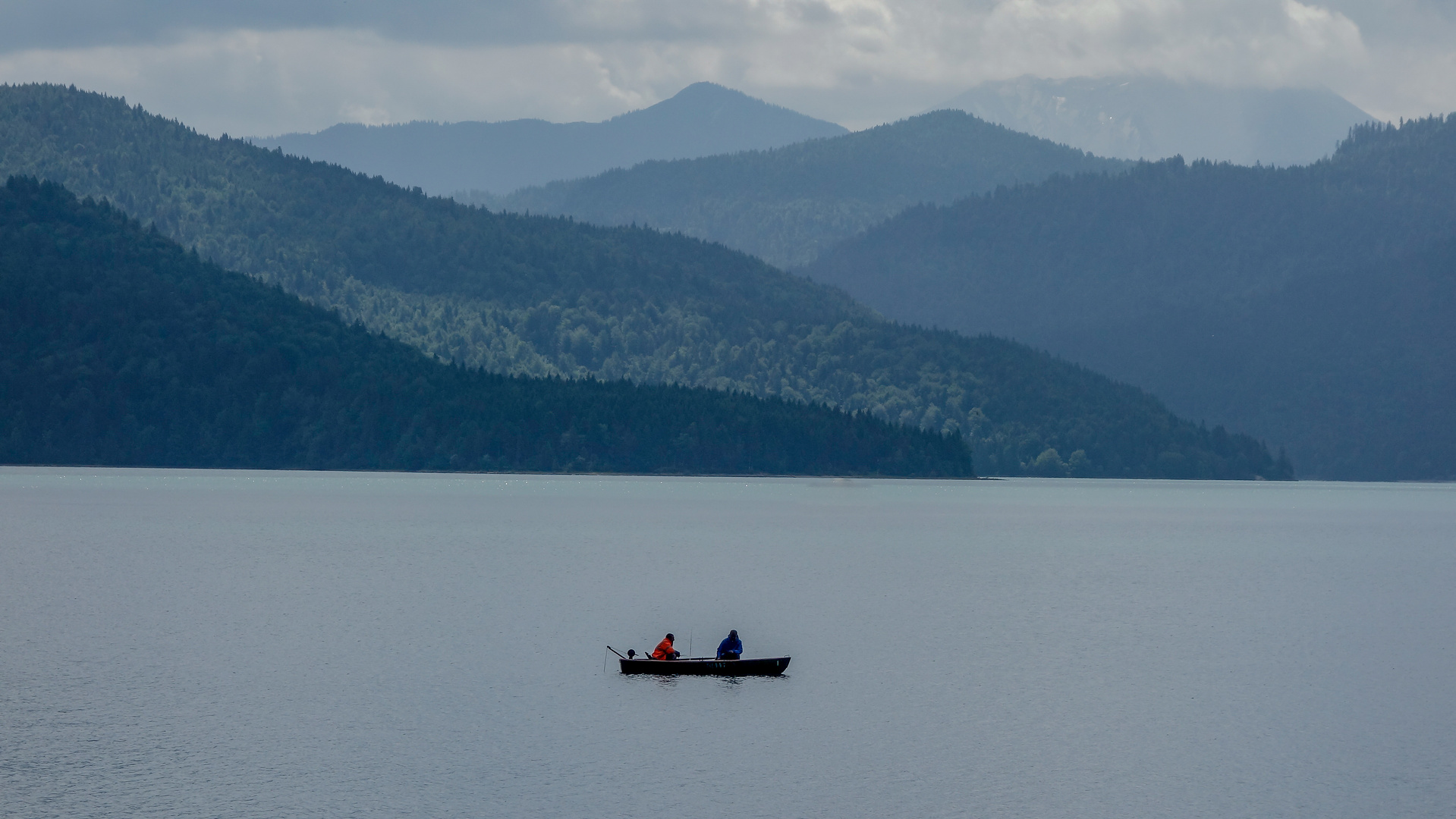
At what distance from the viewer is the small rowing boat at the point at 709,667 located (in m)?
68.7

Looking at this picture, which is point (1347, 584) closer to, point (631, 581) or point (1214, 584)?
point (1214, 584)

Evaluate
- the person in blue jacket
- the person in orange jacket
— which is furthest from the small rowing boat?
the person in blue jacket

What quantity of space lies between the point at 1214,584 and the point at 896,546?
1449 inches

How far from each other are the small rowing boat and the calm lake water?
66 centimetres

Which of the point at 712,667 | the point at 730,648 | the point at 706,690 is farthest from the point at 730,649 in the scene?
the point at 706,690

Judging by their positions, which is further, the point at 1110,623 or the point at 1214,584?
the point at 1214,584

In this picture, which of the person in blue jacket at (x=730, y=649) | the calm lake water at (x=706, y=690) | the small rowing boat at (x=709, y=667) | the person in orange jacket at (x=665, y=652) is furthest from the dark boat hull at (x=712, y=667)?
the calm lake water at (x=706, y=690)

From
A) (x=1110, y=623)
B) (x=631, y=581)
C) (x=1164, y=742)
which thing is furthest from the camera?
(x=631, y=581)

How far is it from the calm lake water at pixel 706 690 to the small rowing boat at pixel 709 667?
66cm

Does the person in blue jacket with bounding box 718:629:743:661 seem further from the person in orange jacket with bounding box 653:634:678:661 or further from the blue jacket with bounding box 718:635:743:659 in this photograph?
the person in orange jacket with bounding box 653:634:678:661

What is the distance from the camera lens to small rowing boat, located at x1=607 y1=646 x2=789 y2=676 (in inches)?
2704

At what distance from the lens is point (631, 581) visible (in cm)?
10919

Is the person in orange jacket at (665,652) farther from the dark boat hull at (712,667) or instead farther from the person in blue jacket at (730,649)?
the person in blue jacket at (730,649)

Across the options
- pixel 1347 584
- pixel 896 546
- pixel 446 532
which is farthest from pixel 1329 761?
pixel 446 532
